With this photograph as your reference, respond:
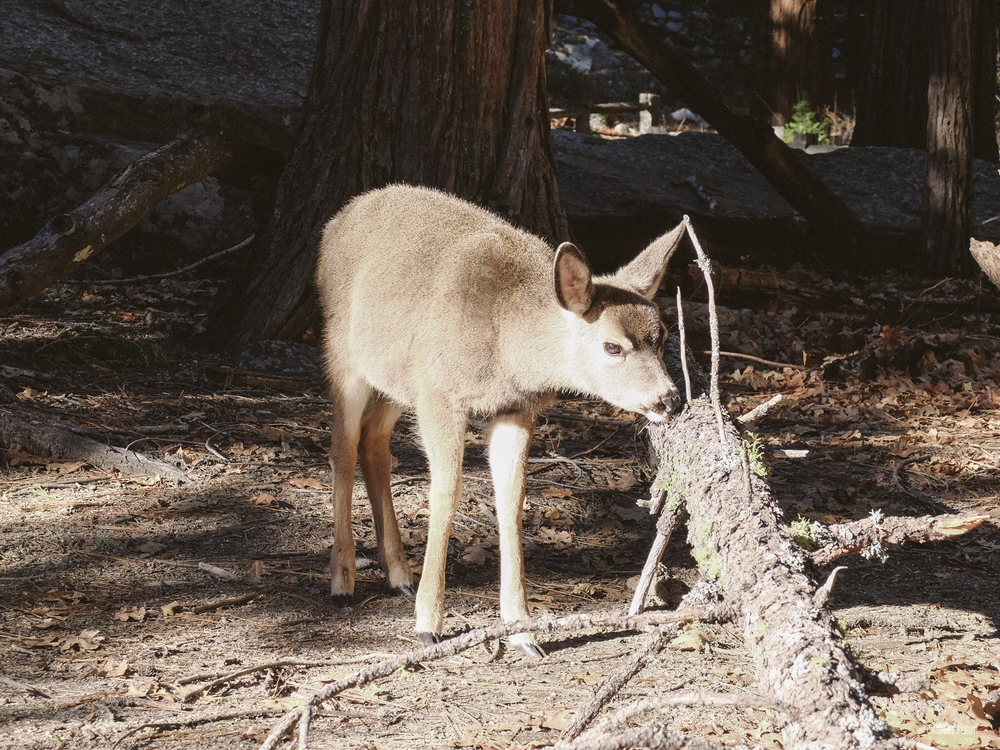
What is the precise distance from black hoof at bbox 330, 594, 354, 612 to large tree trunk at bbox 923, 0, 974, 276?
9.37m

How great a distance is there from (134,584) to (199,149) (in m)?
4.56

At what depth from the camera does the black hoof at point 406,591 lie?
521cm

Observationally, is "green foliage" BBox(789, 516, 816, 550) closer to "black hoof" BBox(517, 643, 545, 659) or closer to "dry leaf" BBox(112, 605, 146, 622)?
"black hoof" BBox(517, 643, 545, 659)

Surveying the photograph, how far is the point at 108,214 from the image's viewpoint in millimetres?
7531

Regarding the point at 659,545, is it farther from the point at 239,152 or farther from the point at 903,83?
the point at 903,83

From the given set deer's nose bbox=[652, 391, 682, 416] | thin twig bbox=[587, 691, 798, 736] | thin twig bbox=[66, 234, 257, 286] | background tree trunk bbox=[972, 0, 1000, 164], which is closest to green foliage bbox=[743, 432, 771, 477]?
deer's nose bbox=[652, 391, 682, 416]

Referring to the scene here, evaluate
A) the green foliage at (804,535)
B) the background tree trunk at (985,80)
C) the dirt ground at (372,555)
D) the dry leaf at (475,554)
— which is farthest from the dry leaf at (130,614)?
the background tree trunk at (985,80)

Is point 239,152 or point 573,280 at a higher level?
point 239,152

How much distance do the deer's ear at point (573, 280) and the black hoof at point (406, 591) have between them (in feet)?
5.72

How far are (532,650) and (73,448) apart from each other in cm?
344

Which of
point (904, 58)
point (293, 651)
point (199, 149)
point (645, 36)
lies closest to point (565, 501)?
point (293, 651)

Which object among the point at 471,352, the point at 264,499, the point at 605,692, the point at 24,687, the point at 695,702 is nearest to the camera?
the point at 695,702

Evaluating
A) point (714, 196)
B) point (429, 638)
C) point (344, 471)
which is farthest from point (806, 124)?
point (429, 638)

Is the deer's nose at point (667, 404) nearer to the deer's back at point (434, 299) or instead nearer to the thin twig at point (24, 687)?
the deer's back at point (434, 299)
